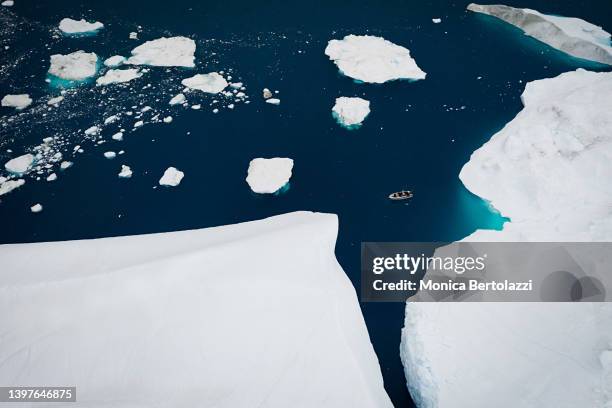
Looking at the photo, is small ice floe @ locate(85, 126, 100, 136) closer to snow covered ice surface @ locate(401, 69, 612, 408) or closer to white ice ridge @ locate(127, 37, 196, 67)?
white ice ridge @ locate(127, 37, 196, 67)

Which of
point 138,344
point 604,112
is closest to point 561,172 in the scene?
point 604,112

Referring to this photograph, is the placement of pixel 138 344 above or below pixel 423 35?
below

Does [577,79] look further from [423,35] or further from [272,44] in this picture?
[272,44]

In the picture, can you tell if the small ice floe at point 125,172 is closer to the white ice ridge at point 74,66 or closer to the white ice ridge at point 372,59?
the white ice ridge at point 74,66

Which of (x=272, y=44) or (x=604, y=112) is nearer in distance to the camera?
(x=604, y=112)

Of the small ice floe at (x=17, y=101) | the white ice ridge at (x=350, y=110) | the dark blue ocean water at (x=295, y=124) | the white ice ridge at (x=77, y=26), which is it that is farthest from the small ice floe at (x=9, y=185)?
the white ice ridge at (x=350, y=110)

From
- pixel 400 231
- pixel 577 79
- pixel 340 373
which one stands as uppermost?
pixel 577 79

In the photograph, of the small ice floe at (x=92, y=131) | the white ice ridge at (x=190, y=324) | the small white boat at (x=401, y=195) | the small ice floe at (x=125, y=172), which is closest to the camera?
the white ice ridge at (x=190, y=324)
